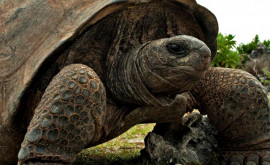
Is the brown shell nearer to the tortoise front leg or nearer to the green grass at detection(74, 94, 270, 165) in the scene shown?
the tortoise front leg

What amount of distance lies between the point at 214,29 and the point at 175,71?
1038mm

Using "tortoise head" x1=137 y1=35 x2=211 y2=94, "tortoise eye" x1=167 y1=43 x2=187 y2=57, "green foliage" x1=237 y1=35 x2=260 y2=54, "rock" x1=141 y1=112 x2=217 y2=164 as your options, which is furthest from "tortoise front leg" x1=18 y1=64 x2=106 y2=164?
"green foliage" x1=237 y1=35 x2=260 y2=54

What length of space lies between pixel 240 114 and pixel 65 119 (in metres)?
1.74

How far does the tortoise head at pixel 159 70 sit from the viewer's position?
2.51 metres

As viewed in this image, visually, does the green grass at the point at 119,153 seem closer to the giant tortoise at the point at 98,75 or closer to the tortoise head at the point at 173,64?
the giant tortoise at the point at 98,75

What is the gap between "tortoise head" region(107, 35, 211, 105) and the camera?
251cm

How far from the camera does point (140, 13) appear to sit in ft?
9.53

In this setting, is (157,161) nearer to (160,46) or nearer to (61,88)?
(160,46)

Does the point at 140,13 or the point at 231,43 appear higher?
the point at 140,13

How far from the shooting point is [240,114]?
3188mm

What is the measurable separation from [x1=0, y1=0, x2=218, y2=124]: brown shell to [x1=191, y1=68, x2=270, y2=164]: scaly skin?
79 cm

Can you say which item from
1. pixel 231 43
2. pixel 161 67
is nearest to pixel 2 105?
pixel 161 67

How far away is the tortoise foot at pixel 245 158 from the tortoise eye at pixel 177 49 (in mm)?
1319

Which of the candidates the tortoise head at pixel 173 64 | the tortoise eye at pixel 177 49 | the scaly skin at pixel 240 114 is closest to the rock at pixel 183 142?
the scaly skin at pixel 240 114
